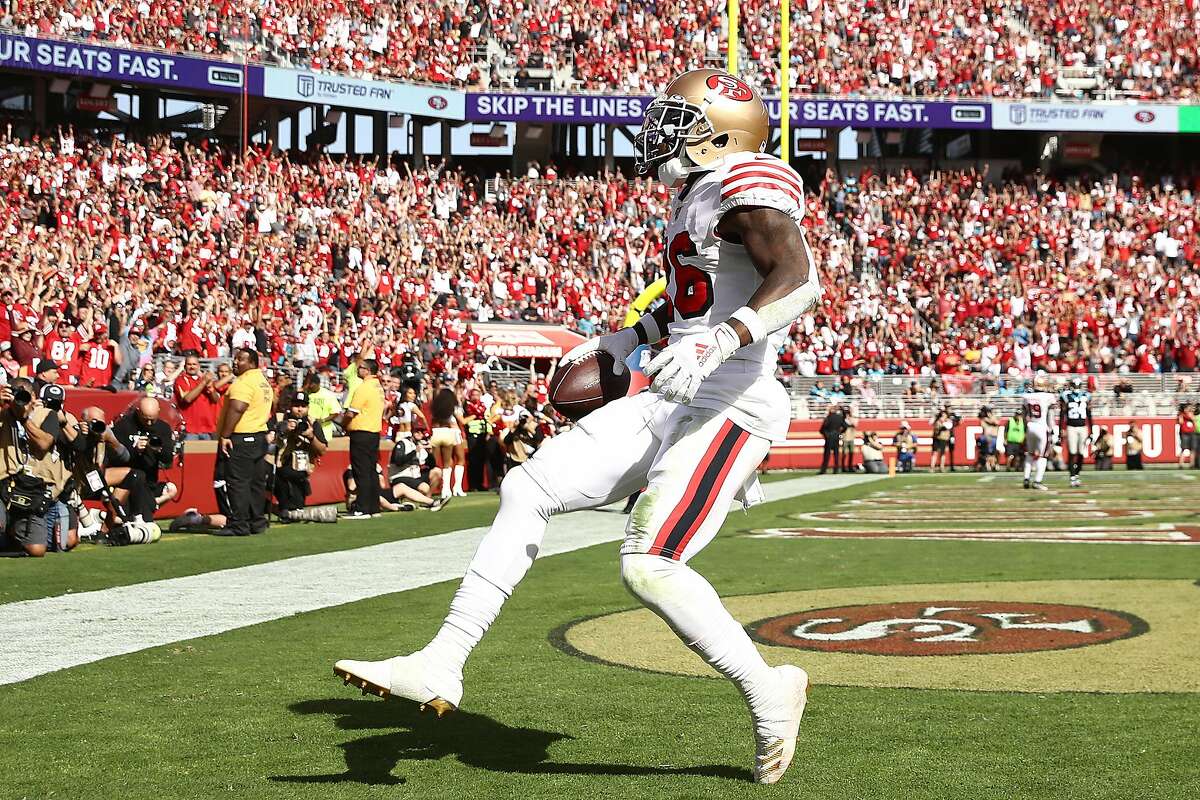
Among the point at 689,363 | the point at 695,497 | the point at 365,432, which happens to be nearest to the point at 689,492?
the point at 695,497

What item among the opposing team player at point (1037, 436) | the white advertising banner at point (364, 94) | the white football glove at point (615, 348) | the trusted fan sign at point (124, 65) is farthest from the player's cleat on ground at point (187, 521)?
the white advertising banner at point (364, 94)

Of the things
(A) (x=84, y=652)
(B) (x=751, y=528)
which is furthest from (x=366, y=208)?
(A) (x=84, y=652)

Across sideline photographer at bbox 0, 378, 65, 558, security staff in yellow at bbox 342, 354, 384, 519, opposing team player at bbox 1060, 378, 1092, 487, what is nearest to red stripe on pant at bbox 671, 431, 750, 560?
sideline photographer at bbox 0, 378, 65, 558

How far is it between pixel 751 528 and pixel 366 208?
17.5 m

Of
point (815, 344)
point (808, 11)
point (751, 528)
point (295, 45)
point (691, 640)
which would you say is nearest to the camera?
point (691, 640)

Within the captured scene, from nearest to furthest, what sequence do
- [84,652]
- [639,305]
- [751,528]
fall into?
1. [84,652]
2. [639,305]
3. [751,528]

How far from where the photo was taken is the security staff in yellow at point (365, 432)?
43.6ft

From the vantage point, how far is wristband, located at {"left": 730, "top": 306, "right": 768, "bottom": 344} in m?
3.70

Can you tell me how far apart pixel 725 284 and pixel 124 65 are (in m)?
25.2

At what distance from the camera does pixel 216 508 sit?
13719 mm

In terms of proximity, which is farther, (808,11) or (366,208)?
(808,11)

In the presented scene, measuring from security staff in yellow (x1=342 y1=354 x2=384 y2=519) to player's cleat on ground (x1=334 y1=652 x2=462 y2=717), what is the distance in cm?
960

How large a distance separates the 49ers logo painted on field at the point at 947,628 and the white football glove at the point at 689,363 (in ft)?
8.38

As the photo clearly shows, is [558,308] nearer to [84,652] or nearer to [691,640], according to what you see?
[84,652]
